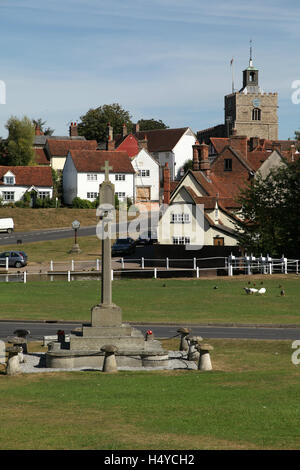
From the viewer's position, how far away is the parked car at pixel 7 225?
93.2 meters

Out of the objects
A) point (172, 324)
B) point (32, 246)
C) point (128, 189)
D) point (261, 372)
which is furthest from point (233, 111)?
point (261, 372)

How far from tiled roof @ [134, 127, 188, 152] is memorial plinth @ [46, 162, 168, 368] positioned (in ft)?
376

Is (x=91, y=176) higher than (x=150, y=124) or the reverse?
the reverse

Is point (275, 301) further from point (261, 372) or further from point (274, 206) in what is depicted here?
point (274, 206)

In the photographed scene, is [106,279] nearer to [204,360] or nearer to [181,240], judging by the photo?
[204,360]

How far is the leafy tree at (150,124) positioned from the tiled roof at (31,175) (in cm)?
7494

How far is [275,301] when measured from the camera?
132 feet

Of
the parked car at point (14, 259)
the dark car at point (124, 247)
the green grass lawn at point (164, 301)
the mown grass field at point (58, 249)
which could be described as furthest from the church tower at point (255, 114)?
the green grass lawn at point (164, 301)

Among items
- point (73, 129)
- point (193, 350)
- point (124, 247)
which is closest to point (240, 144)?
point (124, 247)

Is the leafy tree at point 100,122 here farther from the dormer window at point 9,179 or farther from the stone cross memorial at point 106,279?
the stone cross memorial at point 106,279

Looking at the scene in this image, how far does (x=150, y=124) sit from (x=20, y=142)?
230ft

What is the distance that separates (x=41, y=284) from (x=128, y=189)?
64714 mm

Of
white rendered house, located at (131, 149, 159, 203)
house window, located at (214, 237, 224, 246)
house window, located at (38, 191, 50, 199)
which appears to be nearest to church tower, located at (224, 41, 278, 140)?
white rendered house, located at (131, 149, 159, 203)

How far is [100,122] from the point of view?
6186 inches
